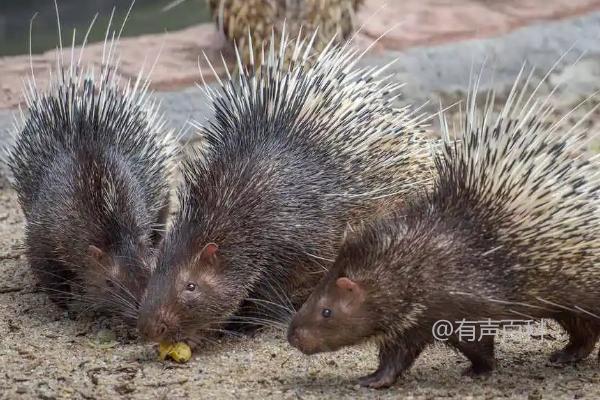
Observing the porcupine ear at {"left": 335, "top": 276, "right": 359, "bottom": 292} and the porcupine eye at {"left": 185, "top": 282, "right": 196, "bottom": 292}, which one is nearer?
the porcupine ear at {"left": 335, "top": 276, "right": 359, "bottom": 292}

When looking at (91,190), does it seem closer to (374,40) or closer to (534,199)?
(534,199)

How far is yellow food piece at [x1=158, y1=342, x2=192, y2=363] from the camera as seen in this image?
3.95 m

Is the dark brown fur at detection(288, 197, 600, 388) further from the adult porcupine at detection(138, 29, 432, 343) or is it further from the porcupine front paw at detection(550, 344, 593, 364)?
the adult porcupine at detection(138, 29, 432, 343)

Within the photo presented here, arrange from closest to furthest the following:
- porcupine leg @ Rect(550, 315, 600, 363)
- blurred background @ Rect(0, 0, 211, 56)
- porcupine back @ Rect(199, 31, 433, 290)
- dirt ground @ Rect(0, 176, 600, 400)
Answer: dirt ground @ Rect(0, 176, 600, 400), porcupine leg @ Rect(550, 315, 600, 363), porcupine back @ Rect(199, 31, 433, 290), blurred background @ Rect(0, 0, 211, 56)

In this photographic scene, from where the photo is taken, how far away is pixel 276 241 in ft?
13.6

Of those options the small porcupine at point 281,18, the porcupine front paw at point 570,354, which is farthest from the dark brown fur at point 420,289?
the small porcupine at point 281,18

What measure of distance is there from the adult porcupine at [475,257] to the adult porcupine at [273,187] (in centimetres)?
54

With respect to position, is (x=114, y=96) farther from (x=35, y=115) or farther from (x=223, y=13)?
Answer: (x=223, y=13)

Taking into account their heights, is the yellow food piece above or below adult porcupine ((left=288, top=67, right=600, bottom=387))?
below

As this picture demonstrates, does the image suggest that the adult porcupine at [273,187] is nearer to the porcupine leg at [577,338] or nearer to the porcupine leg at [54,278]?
the porcupine leg at [54,278]

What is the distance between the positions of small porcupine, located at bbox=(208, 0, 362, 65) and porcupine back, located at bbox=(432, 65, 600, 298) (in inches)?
133

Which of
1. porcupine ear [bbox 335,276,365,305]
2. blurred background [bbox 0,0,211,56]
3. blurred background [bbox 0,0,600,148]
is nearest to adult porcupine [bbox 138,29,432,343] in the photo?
porcupine ear [bbox 335,276,365,305]

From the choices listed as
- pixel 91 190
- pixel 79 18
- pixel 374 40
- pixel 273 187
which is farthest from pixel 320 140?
pixel 79 18

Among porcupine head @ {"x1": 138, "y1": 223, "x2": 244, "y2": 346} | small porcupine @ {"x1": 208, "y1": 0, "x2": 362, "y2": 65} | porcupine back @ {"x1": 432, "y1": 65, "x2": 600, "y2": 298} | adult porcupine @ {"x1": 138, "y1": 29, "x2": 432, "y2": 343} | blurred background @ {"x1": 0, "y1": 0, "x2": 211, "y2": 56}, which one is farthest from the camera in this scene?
blurred background @ {"x1": 0, "y1": 0, "x2": 211, "y2": 56}
